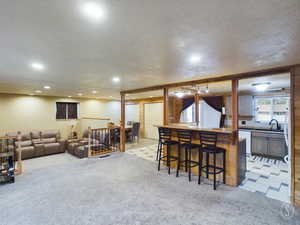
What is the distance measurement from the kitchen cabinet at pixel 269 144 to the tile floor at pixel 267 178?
10.6 inches

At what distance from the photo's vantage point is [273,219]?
2.26 m

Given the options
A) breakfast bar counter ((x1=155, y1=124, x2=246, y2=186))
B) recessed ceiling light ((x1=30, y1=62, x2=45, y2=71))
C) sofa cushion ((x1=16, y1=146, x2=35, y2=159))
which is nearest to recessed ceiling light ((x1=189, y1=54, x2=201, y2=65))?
breakfast bar counter ((x1=155, y1=124, x2=246, y2=186))

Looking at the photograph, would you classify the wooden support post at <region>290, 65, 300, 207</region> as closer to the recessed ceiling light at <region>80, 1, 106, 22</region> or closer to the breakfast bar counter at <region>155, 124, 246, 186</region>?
the breakfast bar counter at <region>155, 124, 246, 186</region>

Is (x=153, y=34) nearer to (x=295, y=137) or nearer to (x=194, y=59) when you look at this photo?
(x=194, y=59)

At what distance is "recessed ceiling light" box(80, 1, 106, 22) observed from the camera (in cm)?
120

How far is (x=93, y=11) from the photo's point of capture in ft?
4.18

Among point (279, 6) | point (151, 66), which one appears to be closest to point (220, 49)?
point (279, 6)

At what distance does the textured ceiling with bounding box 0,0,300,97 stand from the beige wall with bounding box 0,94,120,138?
484cm

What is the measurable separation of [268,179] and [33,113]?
874 centimetres

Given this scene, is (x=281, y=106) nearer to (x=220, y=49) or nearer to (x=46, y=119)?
(x=220, y=49)

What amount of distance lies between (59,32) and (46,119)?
22.7ft

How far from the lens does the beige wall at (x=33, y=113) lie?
6277 mm

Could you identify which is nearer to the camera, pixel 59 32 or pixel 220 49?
pixel 59 32

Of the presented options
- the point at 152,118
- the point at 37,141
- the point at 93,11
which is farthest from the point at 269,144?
the point at 37,141
